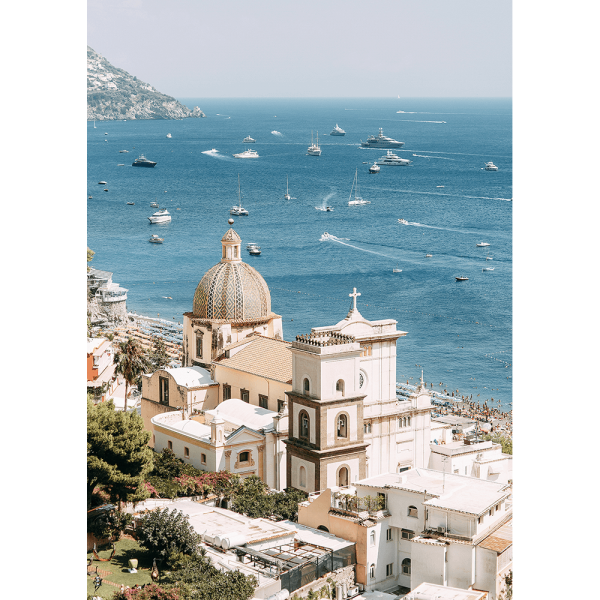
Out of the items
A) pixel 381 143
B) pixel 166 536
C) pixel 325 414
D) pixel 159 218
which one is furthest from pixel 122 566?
pixel 381 143

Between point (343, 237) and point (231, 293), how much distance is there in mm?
67319

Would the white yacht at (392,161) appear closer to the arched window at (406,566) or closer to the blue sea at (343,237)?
the blue sea at (343,237)

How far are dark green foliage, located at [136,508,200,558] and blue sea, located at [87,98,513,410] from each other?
35.3 m

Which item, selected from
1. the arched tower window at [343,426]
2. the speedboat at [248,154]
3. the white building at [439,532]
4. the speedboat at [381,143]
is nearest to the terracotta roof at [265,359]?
the arched tower window at [343,426]

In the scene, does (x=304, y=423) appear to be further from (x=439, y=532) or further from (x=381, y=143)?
(x=381, y=143)

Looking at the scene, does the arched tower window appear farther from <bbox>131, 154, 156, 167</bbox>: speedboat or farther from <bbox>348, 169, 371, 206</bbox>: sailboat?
<bbox>131, 154, 156, 167</bbox>: speedboat

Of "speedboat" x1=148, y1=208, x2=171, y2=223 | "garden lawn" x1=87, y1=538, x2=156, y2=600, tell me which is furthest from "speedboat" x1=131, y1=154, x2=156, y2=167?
"garden lawn" x1=87, y1=538, x2=156, y2=600

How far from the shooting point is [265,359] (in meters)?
30.4

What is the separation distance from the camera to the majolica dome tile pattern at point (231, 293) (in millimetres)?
32156

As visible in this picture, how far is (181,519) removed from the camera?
2158 cm

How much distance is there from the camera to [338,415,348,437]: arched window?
88.2ft
